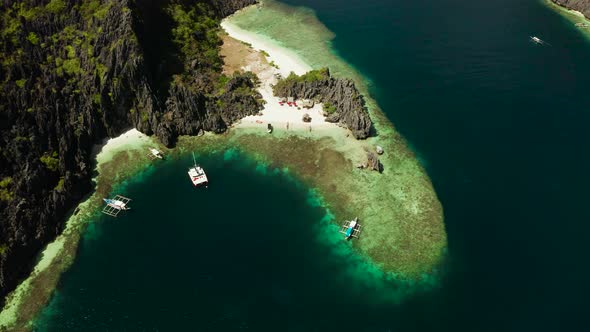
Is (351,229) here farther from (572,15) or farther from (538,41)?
(572,15)

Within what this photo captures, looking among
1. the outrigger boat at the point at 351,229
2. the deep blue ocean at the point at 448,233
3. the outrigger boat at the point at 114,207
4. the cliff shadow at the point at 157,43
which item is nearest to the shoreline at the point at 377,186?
the outrigger boat at the point at 351,229

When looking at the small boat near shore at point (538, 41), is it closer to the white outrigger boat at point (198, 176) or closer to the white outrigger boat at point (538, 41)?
the white outrigger boat at point (538, 41)

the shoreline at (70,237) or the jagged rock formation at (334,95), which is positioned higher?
the jagged rock formation at (334,95)

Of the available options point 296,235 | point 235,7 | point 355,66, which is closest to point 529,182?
point 296,235

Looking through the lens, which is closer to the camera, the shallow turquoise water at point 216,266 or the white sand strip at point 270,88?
the shallow turquoise water at point 216,266

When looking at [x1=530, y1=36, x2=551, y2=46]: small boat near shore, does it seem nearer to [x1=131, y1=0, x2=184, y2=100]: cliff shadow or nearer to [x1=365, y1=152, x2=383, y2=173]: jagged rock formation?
[x1=365, y1=152, x2=383, y2=173]: jagged rock formation

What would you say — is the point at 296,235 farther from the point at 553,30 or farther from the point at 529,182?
the point at 553,30

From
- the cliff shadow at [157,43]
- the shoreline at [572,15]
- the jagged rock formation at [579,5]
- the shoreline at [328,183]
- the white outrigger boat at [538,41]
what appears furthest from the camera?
the jagged rock formation at [579,5]
